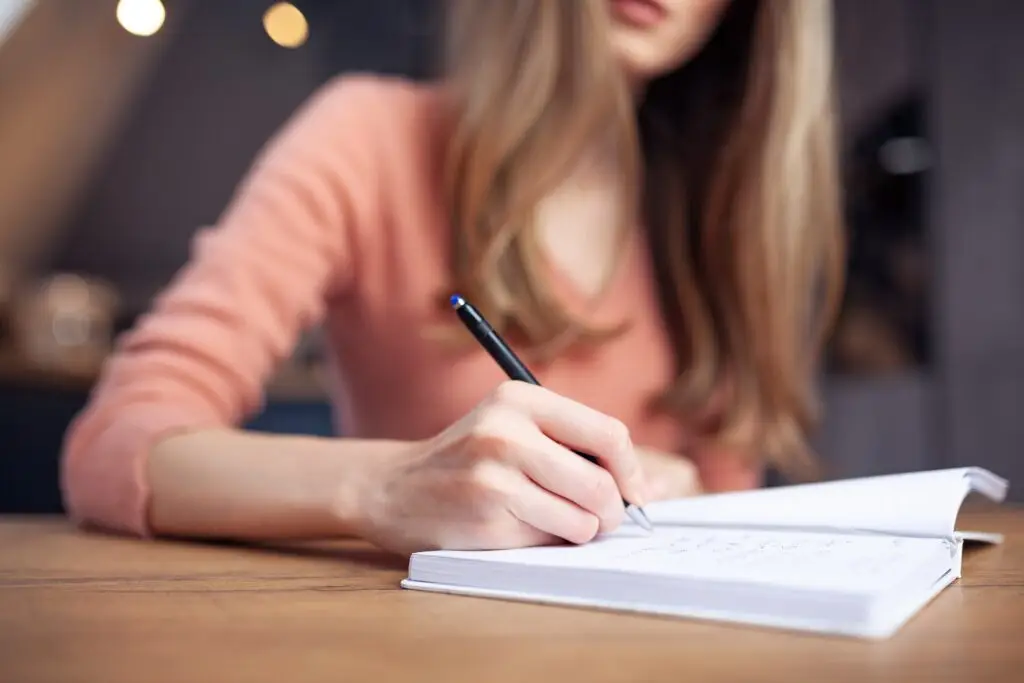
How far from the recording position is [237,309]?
80cm

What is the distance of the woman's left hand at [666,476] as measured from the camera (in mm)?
705

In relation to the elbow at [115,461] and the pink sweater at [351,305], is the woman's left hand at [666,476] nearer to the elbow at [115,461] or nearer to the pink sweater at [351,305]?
the pink sweater at [351,305]

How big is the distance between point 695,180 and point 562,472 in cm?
62

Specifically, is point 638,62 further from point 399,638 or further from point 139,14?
point 139,14

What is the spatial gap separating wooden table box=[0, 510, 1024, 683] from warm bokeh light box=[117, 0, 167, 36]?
1992 millimetres

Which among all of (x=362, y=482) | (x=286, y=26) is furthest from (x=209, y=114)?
(x=362, y=482)

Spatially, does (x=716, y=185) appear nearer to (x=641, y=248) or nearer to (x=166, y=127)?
(x=641, y=248)

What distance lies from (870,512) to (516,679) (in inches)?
11.8

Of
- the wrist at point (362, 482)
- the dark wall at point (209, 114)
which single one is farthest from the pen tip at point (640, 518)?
the dark wall at point (209, 114)

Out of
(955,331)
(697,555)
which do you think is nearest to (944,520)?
(697,555)

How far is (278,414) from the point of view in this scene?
2.19m

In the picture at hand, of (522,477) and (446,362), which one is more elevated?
(446,362)

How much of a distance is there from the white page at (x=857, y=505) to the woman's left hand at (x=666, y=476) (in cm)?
10

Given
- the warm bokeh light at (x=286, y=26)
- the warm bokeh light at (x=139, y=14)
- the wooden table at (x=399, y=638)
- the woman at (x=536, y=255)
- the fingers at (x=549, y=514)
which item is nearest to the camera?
the wooden table at (x=399, y=638)
